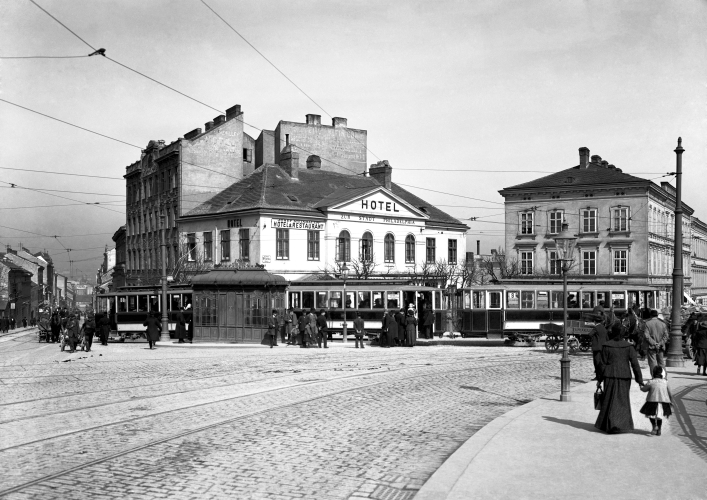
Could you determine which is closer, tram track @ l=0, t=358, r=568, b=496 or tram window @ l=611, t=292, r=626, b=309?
tram track @ l=0, t=358, r=568, b=496

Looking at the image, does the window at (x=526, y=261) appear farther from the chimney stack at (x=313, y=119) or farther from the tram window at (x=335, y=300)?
the tram window at (x=335, y=300)

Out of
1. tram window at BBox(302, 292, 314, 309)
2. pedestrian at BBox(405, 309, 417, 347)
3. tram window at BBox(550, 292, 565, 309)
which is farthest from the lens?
tram window at BBox(302, 292, 314, 309)

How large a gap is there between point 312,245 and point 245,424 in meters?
38.2

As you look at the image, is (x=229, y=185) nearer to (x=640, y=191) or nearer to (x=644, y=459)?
(x=640, y=191)

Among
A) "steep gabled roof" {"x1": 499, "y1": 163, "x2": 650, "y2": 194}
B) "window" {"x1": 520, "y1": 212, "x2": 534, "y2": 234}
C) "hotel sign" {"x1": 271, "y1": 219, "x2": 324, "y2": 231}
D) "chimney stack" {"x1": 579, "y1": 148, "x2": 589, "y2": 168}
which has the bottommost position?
"hotel sign" {"x1": 271, "y1": 219, "x2": 324, "y2": 231}

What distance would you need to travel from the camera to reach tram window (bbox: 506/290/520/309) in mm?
32703

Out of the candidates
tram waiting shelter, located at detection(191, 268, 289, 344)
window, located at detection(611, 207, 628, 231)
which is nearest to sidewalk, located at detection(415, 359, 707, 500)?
tram waiting shelter, located at detection(191, 268, 289, 344)

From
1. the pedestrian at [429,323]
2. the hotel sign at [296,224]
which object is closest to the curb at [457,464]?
the pedestrian at [429,323]

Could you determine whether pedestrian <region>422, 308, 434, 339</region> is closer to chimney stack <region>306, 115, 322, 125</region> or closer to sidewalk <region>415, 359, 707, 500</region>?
sidewalk <region>415, 359, 707, 500</region>

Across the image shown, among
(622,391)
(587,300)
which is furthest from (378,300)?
(622,391)

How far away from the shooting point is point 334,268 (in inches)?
1964

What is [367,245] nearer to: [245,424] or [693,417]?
[693,417]

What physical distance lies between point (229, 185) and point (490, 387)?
40704mm

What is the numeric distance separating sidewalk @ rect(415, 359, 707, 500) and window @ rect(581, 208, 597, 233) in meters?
48.2
